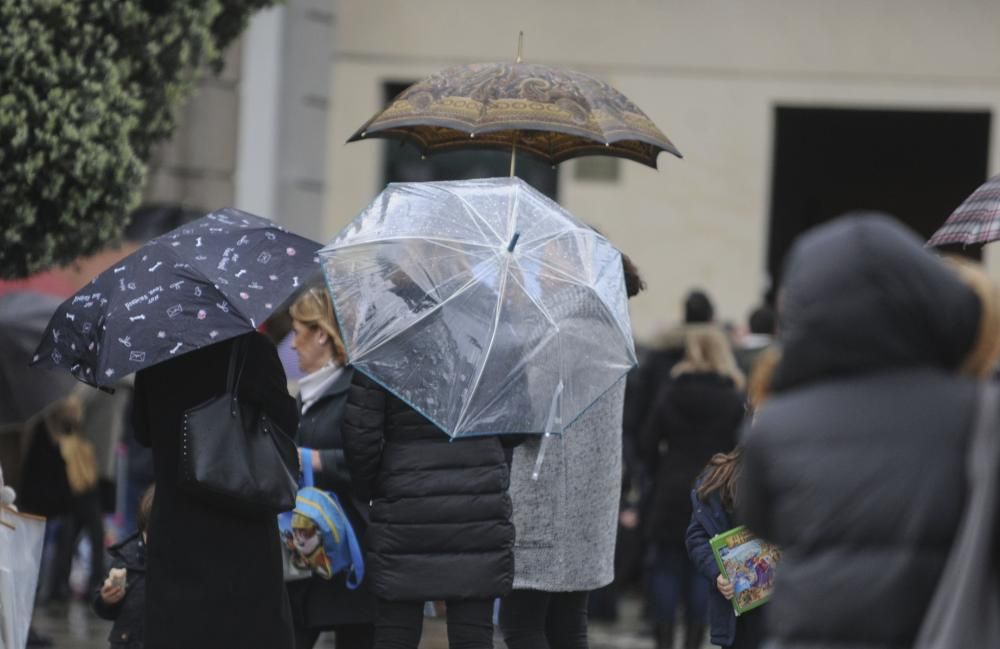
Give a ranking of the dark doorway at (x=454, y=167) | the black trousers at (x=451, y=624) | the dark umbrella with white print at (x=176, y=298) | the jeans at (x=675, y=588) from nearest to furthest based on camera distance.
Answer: the dark umbrella with white print at (x=176, y=298) < the black trousers at (x=451, y=624) < the jeans at (x=675, y=588) < the dark doorway at (x=454, y=167)

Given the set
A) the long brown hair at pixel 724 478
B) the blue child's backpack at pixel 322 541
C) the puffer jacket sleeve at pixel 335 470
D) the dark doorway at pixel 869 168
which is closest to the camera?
the long brown hair at pixel 724 478

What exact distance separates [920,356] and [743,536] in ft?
8.09

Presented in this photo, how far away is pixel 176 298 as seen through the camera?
6.07 metres

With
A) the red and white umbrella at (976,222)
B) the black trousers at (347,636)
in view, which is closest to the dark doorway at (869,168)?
the red and white umbrella at (976,222)

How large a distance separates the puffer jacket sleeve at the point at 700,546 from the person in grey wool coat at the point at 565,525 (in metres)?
0.76

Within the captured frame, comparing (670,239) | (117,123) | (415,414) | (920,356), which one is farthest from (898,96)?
(920,356)

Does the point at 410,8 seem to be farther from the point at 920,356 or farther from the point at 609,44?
the point at 920,356

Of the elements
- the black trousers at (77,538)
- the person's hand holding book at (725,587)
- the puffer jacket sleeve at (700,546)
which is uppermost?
the puffer jacket sleeve at (700,546)

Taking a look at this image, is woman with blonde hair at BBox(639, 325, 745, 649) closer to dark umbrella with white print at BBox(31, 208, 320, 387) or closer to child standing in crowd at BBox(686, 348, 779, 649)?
child standing in crowd at BBox(686, 348, 779, 649)

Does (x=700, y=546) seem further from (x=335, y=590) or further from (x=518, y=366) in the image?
(x=335, y=590)

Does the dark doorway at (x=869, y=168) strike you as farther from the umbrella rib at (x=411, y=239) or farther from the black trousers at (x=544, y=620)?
the umbrella rib at (x=411, y=239)

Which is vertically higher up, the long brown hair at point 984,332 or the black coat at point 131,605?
the long brown hair at point 984,332

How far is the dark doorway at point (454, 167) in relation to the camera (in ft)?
56.2

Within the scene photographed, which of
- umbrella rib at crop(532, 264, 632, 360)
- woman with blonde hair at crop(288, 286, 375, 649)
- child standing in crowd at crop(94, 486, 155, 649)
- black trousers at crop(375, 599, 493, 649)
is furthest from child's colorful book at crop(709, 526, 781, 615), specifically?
child standing in crowd at crop(94, 486, 155, 649)
